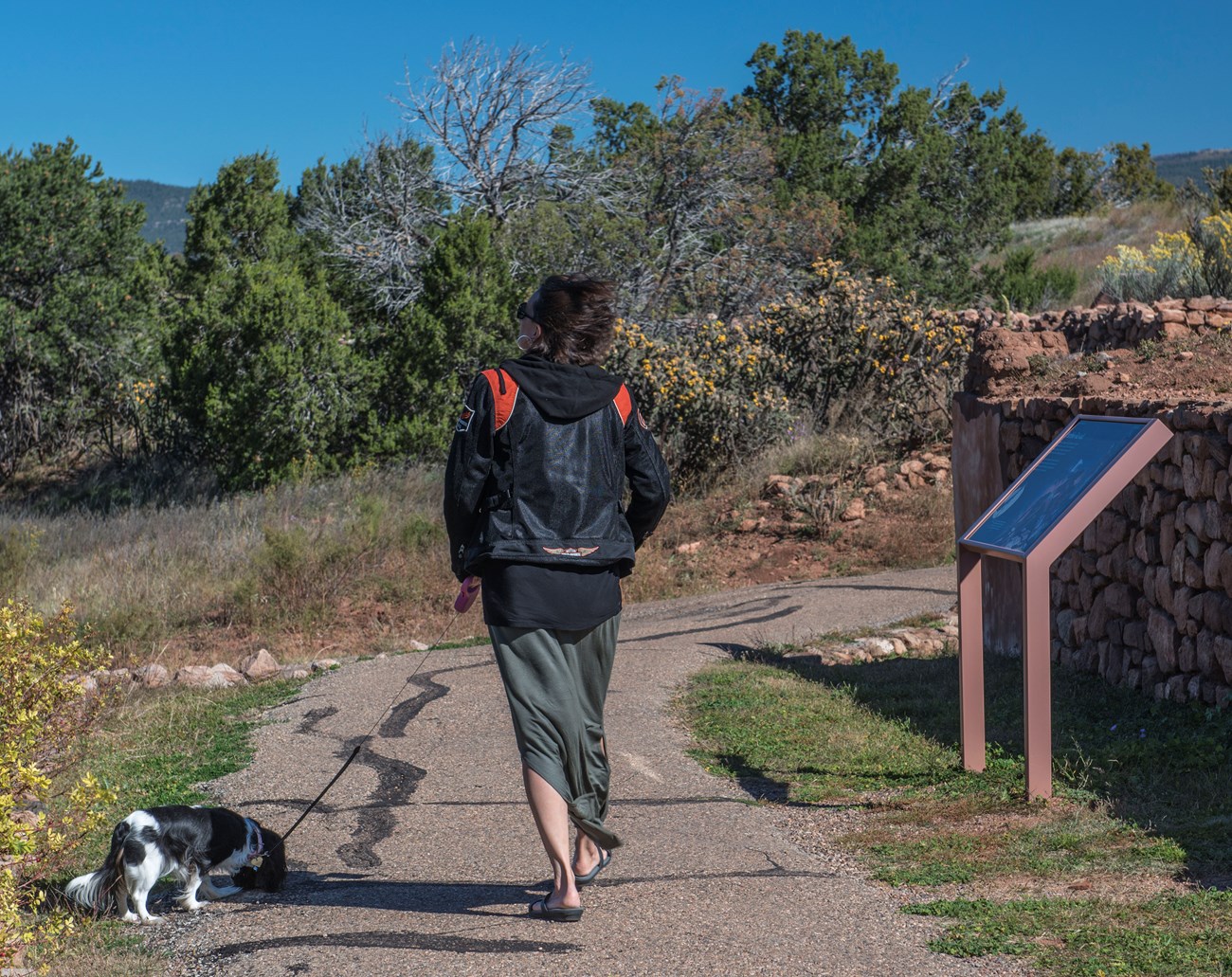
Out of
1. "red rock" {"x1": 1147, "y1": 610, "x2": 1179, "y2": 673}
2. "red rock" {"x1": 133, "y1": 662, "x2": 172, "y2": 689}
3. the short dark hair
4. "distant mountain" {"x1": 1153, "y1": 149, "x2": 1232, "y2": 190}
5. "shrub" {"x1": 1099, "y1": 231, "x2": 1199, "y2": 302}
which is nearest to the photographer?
the short dark hair

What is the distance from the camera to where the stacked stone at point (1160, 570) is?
19.7 feet

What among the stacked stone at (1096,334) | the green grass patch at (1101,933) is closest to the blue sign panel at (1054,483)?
the green grass patch at (1101,933)

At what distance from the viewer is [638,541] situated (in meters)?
4.10

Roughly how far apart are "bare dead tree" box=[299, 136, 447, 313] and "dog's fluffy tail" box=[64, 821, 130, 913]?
15.1 metres

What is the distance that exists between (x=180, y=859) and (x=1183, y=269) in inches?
548

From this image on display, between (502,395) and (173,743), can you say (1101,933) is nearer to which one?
(502,395)

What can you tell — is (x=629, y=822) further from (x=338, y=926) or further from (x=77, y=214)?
(x=77, y=214)

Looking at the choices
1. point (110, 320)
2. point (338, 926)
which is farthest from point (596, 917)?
point (110, 320)

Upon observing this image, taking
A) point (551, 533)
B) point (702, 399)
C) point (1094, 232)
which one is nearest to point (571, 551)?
point (551, 533)

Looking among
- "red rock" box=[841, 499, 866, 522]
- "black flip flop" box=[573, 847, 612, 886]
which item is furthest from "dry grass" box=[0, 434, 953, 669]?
"black flip flop" box=[573, 847, 612, 886]

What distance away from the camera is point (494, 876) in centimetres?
446

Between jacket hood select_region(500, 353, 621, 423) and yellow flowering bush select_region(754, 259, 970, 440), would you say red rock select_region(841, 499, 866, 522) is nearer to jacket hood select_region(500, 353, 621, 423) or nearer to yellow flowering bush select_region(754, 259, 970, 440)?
yellow flowering bush select_region(754, 259, 970, 440)

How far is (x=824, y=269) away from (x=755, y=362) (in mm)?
1764

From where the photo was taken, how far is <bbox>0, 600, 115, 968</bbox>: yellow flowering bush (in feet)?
12.2
